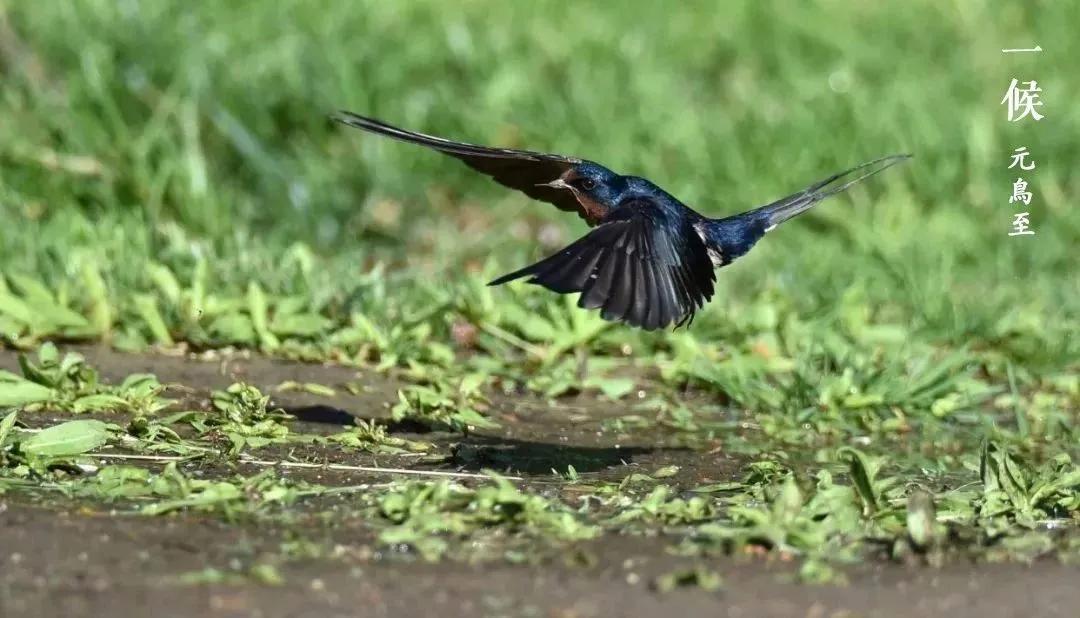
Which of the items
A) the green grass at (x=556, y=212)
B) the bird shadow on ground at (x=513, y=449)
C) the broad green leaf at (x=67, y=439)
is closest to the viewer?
the broad green leaf at (x=67, y=439)

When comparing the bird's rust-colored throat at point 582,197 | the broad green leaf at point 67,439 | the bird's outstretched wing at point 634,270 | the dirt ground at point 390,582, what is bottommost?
the dirt ground at point 390,582

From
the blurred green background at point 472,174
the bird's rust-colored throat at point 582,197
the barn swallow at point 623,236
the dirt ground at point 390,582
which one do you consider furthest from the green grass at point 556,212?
the bird's rust-colored throat at point 582,197

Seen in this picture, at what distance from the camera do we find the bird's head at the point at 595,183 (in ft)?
14.2

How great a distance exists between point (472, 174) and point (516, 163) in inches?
107

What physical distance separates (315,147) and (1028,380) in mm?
3088

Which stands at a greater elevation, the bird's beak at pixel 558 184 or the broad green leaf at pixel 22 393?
the bird's beak at pixel 558 184

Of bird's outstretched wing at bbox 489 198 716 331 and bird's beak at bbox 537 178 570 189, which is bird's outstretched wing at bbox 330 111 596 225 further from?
bird's outstretched wing at bbox 489 198 716 331

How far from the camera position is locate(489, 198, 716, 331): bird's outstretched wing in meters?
3.60

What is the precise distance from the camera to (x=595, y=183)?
4328mm

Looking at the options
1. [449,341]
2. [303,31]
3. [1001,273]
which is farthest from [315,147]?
[1001,273]

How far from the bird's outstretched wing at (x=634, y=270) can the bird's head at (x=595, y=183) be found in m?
0.12

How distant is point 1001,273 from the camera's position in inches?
256

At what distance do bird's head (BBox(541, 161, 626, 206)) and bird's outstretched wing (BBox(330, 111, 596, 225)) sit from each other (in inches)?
1.2

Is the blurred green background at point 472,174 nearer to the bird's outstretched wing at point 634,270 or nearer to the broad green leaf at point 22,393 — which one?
the broad green leaf at point 22,393
